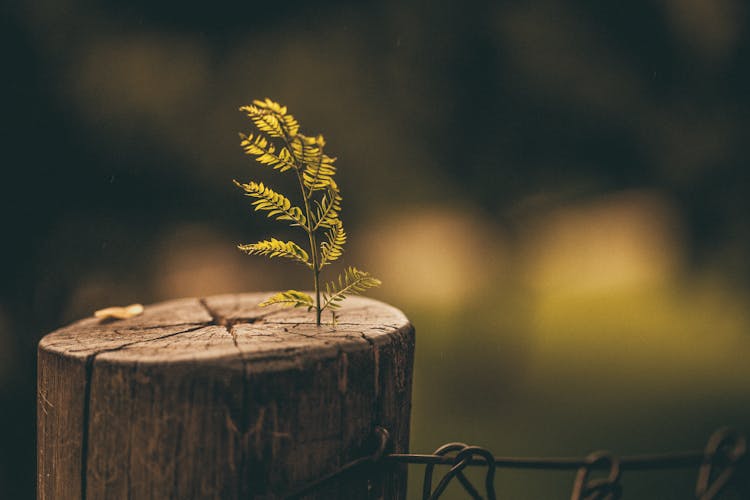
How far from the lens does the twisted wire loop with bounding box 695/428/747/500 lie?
3.79ft

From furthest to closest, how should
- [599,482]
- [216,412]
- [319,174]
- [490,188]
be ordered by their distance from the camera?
1. [490,188]
2. [319,174]
3. [599,482]
4. [216,412]

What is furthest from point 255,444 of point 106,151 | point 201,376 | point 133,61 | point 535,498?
point 535,498

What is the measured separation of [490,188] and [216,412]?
400 cm

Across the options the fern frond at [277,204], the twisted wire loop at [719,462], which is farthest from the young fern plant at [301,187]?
the twisted wire loop at [719,462]

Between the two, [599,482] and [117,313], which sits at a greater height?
[117,313]

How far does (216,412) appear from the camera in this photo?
1.07m

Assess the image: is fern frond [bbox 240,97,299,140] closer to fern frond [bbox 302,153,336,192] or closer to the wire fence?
fern frond [bbox 302,153,336,192]

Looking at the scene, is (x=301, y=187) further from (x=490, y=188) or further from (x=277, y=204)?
(x=490, y=188)

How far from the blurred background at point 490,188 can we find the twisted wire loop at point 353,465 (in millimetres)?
3191

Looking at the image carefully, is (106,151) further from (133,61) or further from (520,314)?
(520,314)

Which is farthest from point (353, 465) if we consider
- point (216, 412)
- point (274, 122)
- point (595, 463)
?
point (274, 122)

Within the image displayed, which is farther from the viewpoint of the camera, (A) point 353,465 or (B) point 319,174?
(B) point 319,174

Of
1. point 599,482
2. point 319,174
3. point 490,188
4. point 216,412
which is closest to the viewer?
point 216,412

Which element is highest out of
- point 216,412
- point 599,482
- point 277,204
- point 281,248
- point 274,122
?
point 274,122
